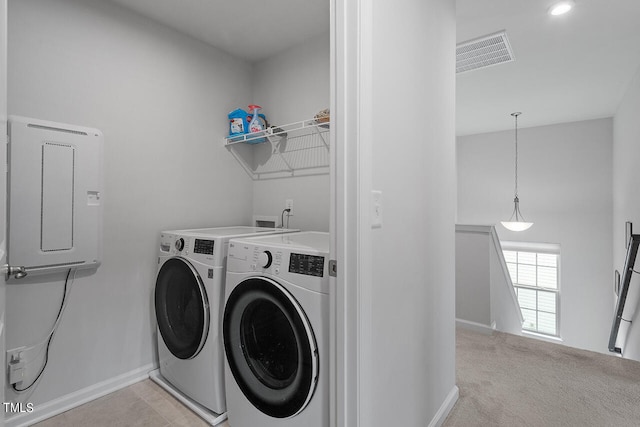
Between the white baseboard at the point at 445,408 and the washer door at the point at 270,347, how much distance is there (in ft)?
2.44

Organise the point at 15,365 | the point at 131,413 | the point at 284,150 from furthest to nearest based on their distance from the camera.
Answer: the point at 284,150
the point at 131,413
the point at 15,365

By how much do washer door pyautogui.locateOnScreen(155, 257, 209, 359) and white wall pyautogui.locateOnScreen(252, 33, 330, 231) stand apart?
928mm

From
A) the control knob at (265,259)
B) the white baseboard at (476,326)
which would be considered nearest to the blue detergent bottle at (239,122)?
the control knob at (265,259)

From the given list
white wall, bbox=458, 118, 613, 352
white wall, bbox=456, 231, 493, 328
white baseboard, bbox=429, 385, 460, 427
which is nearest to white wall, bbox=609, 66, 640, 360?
white wall, bbox=458, 118, 613, 352

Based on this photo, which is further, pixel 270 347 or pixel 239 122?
pixel 239 122

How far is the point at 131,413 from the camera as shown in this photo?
5.57 feet

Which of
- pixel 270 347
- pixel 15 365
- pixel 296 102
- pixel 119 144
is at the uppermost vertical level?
pixel 296 102

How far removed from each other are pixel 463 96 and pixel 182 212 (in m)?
3.42

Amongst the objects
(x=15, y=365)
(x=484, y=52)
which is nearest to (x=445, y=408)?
(x=15, y=365)

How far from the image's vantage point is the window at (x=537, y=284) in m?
5.50

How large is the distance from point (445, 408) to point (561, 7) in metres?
2.56

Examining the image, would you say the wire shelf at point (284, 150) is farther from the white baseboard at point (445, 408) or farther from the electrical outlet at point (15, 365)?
the electrical outlet at point (15, 365)

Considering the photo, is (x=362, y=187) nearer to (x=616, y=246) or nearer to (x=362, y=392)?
(x=362, y=392)

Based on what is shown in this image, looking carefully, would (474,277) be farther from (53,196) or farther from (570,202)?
(570,202)
